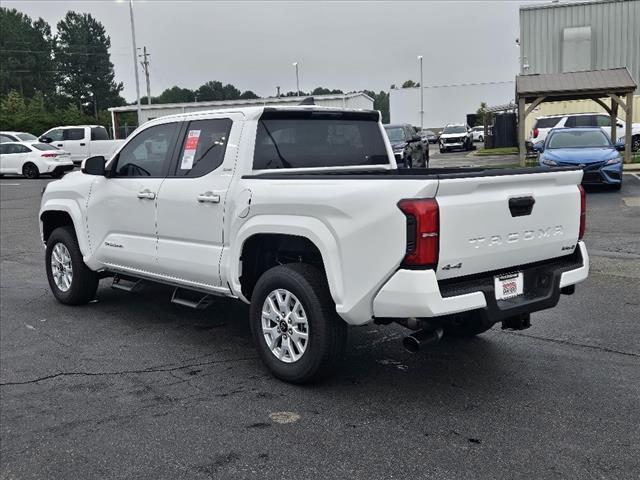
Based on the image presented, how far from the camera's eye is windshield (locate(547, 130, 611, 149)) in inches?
634

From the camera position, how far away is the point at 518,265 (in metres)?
4.50

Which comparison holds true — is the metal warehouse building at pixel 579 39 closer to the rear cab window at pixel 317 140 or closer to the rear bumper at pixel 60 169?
the rear bumper at pixel 60 169

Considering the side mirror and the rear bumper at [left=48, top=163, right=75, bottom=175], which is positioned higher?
the side mirror

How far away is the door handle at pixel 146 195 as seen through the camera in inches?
233

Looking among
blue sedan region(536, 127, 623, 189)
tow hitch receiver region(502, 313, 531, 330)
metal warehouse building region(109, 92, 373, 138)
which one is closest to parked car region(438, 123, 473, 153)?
metal warehouse building region(109, 92, 373, 138)

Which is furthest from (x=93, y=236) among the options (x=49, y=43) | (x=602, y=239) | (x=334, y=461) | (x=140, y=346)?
(x=49, y=43)

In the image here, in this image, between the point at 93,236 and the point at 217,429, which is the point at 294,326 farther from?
the point at 93,236

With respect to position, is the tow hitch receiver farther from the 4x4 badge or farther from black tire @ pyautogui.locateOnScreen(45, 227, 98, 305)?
black tire @ pyautogui.locateOnScreen(45, 227, 98, 305)

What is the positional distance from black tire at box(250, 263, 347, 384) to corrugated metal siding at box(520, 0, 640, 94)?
3355 cm

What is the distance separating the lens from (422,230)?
393 cm

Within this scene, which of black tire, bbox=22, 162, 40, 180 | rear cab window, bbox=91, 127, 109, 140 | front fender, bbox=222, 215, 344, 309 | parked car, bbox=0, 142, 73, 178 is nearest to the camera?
front fender, bbox=222, 215, 344, 309

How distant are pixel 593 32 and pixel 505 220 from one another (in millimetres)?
35275

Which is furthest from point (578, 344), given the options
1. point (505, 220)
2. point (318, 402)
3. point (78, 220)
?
point (78, 220)

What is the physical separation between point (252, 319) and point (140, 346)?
138cm
